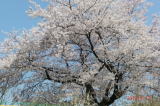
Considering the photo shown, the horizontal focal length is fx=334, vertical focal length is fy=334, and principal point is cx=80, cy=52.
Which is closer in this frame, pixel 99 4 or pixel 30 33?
pixel 99 4

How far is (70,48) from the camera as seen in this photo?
44.9 feet

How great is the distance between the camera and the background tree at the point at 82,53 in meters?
12.9

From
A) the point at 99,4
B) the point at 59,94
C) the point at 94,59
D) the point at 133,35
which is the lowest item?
the point at 59,94

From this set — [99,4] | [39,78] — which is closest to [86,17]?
[99,4]

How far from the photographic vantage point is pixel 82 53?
564 inches

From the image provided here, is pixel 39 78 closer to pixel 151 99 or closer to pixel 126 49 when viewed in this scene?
pixel 126 49

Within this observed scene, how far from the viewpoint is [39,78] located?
14477 millimetres

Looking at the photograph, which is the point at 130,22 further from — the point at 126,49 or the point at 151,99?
the point at 151,99

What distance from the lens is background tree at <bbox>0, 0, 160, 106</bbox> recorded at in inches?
506

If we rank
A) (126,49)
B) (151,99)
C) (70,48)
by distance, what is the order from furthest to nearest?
(70,48), (126,49), (151,99)

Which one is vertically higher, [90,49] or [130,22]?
[130,22]

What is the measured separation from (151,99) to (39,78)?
8908 mm

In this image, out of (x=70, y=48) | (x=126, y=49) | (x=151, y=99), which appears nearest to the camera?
(x=151, y=99)

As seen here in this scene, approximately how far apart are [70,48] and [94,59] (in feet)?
3.94
